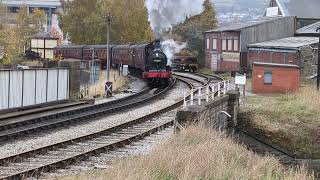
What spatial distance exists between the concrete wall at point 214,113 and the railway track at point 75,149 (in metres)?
1.68

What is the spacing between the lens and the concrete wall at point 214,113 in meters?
17.4

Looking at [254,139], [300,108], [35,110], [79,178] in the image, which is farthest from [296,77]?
[79,178]

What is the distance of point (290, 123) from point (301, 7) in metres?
58.7

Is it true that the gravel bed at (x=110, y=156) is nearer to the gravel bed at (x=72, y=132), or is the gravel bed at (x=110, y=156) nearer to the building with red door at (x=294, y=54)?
the gravel bed at (x=72, y=132)

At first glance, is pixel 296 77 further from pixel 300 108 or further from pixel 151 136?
pixel 151 136

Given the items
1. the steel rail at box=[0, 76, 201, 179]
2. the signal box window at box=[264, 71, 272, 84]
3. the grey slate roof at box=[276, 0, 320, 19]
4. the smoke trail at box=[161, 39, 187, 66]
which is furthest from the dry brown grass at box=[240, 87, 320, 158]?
the grey slate roof at box=[276, 0, 320, 19]

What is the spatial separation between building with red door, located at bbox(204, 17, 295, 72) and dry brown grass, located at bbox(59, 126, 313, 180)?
141 feet

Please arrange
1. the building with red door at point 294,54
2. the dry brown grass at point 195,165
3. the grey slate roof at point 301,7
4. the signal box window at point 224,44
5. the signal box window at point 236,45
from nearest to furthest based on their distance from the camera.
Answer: the dry brown grass at point 195,165, the building with red door at point 294,54, the signal box window at point 236,45, the signal box window at point 224,44, the grey slate roof at point 301,7

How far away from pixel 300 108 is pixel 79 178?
64.7 ft

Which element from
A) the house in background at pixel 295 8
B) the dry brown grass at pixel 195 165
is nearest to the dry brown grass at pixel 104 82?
the dry brown grass at pixel 195 165

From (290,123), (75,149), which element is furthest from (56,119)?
(290,123)

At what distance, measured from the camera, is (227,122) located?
85.8ft

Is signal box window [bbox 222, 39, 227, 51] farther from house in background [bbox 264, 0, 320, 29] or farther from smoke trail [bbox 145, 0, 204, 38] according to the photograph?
smoke trail [bbox 145, 0, 204, 38]

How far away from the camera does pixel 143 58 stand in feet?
137
